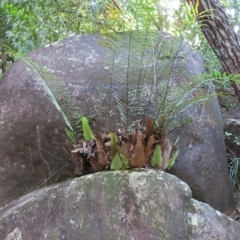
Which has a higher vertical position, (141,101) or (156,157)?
(141,101)

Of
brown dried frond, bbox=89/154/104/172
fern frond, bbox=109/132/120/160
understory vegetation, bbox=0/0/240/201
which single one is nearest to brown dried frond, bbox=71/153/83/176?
understory vegetation, bbox=0/0/240/201

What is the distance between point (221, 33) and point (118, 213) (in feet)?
6.64

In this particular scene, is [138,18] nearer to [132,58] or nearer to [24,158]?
[132,58]

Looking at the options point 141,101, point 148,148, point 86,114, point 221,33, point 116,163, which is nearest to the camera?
point 116,163

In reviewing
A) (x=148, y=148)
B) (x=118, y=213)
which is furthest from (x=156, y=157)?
(x=118, y=213)

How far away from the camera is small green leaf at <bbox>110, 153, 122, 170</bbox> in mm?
1995

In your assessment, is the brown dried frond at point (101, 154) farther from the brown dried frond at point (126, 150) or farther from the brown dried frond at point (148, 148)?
the brown dried frond at point (148, 148)

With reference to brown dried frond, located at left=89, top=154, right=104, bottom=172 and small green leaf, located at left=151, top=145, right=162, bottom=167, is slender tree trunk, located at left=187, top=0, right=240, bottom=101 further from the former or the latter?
brown dried frond, located at left=89, top=154, right=104, bottom=172

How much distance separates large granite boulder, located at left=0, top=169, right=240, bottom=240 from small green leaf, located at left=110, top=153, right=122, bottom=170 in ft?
0.26

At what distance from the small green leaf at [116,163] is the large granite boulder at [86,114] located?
50 cm

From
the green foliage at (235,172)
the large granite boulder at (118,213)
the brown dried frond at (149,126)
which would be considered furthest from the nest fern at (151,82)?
the green foliage at (235,172)

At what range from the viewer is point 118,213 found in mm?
1778

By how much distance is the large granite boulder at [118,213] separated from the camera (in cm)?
175

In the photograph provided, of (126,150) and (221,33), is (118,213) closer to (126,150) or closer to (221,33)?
(126,150)
